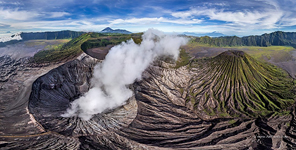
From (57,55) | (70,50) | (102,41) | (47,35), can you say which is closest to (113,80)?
(57,55)

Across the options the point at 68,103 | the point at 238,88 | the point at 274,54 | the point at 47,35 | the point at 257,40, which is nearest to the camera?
the point at 68,103

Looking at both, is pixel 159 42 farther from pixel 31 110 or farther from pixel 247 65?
pixel 31 110

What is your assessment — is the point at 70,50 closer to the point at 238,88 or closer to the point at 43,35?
the point at 238,88

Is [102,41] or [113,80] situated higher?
[102,41]

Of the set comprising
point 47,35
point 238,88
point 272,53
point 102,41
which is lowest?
point 238,88

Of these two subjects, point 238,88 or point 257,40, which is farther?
point 257,40

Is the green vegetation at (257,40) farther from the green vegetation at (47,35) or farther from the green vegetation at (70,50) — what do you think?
the green vegetation at (47,35)


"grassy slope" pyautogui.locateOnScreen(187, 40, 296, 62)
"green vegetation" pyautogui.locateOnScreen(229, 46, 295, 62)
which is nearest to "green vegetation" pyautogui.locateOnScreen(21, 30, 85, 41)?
"grassy slope" pyautogui.locateOnScreen(187, 40, 296, 62)
